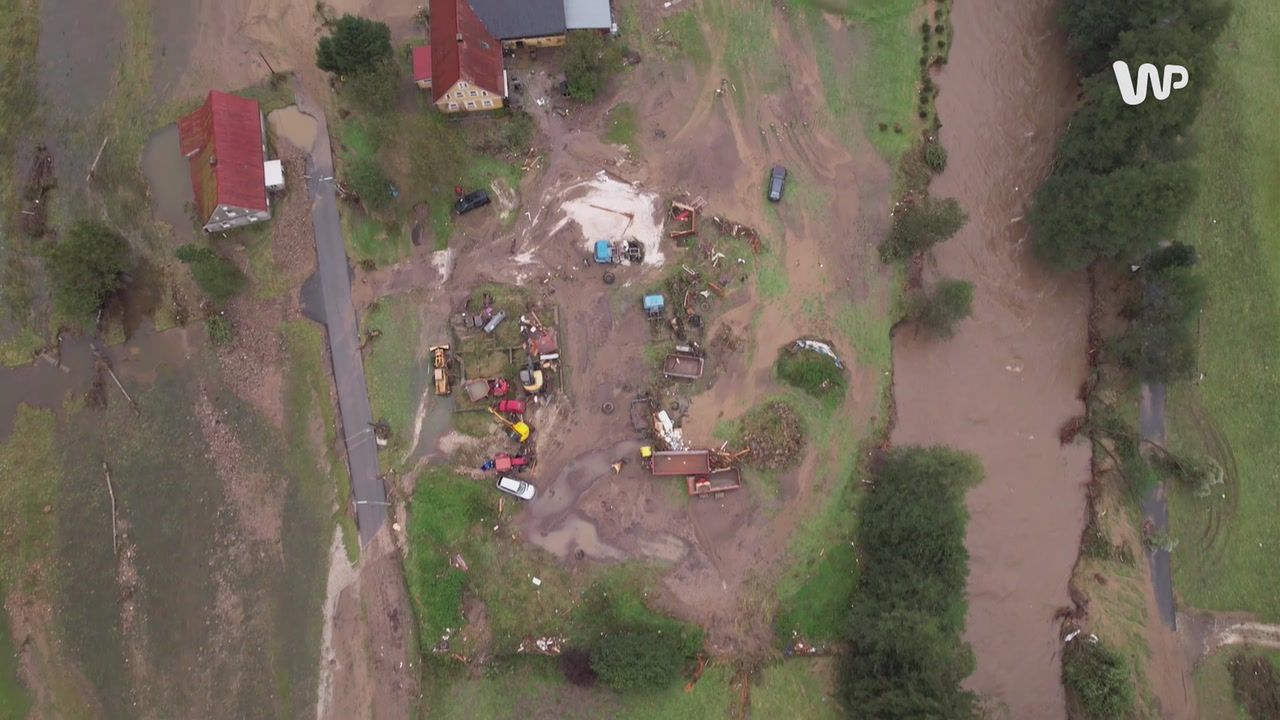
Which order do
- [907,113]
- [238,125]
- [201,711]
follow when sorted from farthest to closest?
[907,113], [238,125], [201,711]

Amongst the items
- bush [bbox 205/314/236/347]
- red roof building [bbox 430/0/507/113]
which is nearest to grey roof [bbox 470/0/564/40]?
red roof building [bbox 430/0/507/113]

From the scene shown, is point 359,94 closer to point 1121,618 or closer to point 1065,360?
point 1065,360

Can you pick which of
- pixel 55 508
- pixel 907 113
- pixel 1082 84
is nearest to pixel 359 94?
pixel 55 508

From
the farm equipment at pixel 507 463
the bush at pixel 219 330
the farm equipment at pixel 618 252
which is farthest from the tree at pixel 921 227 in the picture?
the bush at pixel 219 330

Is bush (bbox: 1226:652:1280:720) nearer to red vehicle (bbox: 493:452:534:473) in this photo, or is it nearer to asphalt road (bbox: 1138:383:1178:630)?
asphalt road (bbox: 1138:383:1178:630)

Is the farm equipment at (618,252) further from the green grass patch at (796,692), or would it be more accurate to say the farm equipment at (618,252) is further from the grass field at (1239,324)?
the grass field at (1239,324)

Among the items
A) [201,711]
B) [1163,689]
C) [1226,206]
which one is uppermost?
[1226,206]

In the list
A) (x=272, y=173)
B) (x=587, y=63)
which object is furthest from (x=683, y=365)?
(x=272, y=173)
